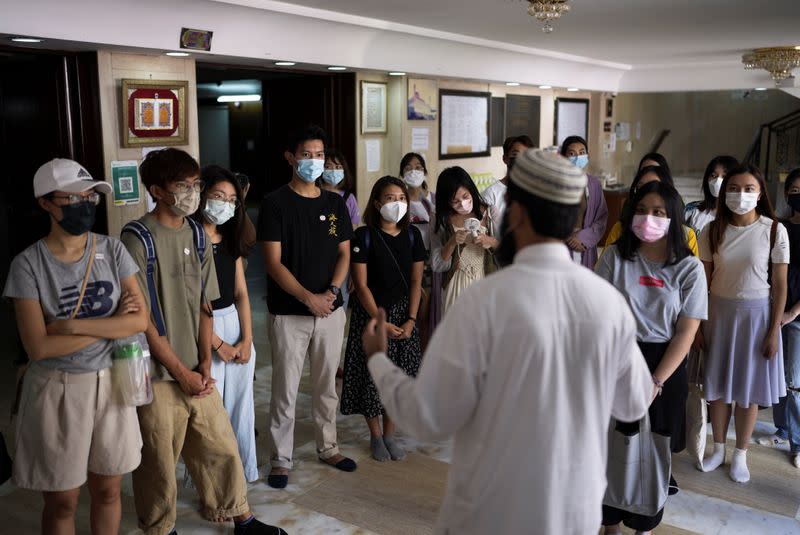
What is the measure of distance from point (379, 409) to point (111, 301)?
1.74m

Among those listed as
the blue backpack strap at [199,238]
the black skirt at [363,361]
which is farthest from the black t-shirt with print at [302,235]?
the blue backpack strap at [199,238]

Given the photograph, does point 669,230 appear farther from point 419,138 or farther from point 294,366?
point 419,138

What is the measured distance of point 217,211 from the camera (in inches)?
123

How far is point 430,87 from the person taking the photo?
25.1ft

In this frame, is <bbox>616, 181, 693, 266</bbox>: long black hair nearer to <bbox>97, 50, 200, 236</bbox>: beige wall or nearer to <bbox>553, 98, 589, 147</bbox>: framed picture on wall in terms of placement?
<bbox>97, 50, 200, 236</bbox>: beige wall

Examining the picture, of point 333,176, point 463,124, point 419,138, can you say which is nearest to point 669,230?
point 333,176

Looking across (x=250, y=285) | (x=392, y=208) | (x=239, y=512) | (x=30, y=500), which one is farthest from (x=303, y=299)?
(x=250, y=285)

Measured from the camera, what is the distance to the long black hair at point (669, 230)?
288 cm

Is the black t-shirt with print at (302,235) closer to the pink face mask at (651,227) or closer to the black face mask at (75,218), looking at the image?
the black face mask at (75,218)

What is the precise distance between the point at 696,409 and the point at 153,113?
3772 millimetres

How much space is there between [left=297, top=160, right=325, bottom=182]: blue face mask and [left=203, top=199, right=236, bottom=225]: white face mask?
46cm

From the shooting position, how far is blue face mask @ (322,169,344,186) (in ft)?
16.0

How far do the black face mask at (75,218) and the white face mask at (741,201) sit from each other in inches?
113

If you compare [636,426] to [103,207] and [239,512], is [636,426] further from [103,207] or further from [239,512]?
[103,207]
